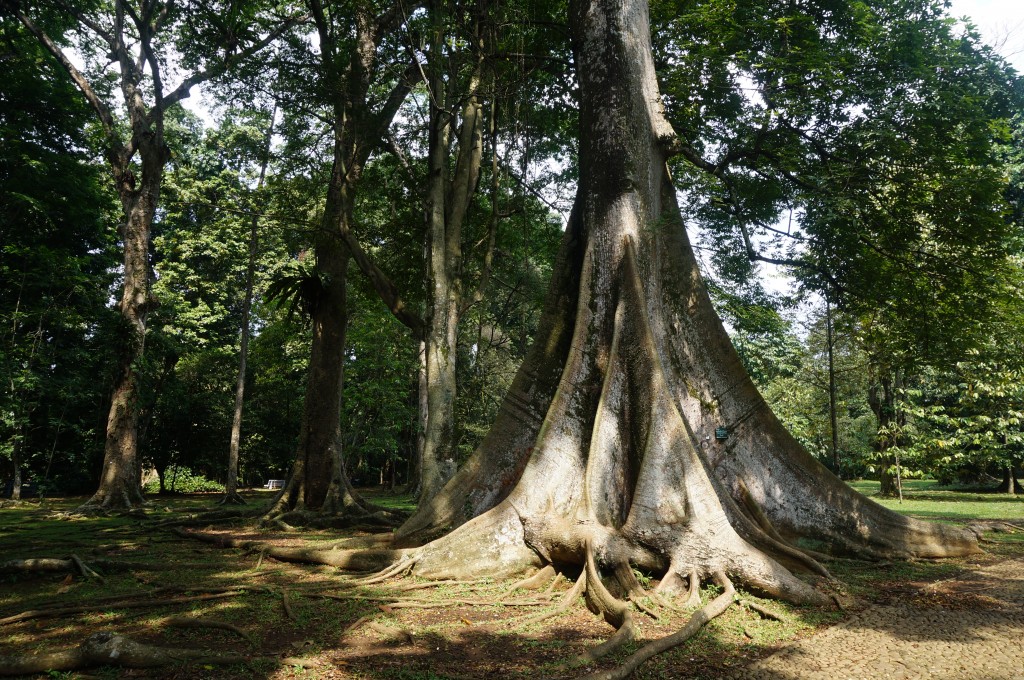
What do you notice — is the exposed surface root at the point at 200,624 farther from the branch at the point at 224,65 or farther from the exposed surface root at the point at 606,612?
the branch at the point at 224,65

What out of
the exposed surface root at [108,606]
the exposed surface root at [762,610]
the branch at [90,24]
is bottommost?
the exposed surface root at [108,606]

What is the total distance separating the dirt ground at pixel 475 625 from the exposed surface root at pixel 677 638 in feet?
0.21

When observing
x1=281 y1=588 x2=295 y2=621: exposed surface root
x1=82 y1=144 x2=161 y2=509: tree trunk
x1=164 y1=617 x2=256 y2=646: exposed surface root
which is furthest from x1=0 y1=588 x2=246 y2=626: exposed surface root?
x1=82 y1=144 x2=161 y2=509: tree trunk

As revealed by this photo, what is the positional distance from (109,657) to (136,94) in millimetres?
16463

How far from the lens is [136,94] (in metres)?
16.3

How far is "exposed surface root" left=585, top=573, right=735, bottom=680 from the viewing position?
12.4ft

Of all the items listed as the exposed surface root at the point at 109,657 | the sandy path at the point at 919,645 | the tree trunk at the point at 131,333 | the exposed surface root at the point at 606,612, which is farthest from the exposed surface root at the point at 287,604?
the tree trunk at the point at 131,333

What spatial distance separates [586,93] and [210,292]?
23.3 meters

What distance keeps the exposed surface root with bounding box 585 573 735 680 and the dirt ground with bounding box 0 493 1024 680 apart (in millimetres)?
65

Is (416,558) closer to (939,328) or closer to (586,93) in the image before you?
(586,93)

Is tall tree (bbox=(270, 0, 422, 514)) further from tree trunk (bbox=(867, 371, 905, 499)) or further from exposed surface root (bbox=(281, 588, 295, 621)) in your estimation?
tree trunk (bbox=(867, 371, 905, 499))

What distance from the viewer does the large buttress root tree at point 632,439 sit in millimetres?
5773

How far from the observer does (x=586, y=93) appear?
8.31 meters

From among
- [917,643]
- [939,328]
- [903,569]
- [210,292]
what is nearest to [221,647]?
[917,643]
